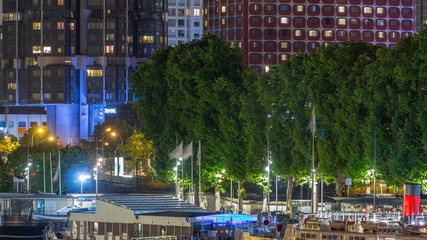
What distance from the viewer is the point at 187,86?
11925cm

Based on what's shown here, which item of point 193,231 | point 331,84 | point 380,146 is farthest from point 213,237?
point 331,84

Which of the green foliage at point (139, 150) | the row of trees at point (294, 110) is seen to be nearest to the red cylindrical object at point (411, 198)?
the row of trees at point (294, 110)

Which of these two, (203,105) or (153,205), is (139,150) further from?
(153,205)

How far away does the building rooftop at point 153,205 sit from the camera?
7831 cm

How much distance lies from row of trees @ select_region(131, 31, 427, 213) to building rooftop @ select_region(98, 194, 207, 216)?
1502 cm

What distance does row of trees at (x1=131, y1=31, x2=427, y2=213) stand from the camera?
88.1 metres

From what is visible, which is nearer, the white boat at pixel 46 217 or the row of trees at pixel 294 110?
the row of trees at pixel 294 110

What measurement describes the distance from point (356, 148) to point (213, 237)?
79.6 ft

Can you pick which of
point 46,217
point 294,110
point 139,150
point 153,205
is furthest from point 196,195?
point 139,150

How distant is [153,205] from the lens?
268ft

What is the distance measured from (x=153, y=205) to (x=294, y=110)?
23702 millimetres

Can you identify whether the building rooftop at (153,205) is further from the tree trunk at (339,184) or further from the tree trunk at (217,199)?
the tree trunk at (217,199)

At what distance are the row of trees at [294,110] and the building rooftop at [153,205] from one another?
15020 millimetres

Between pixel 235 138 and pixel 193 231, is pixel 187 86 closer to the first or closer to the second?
pixel 235 138
